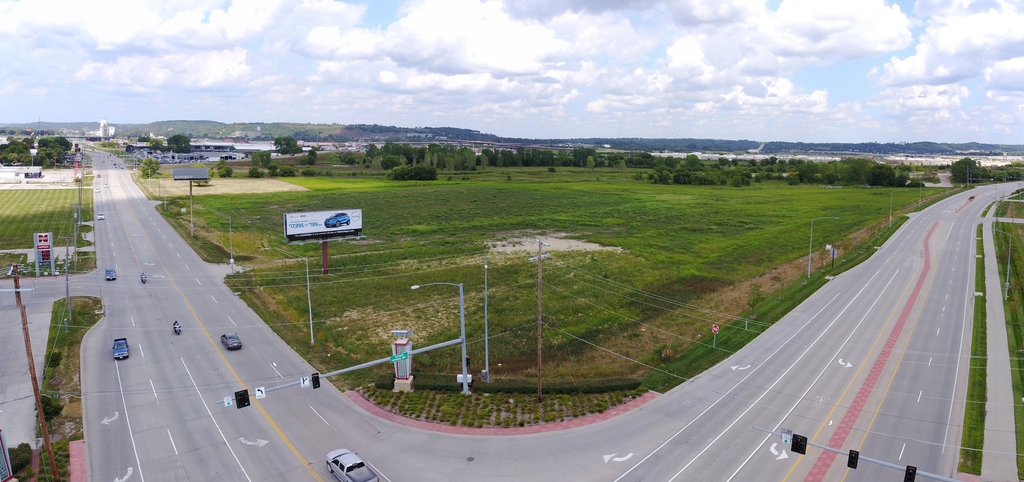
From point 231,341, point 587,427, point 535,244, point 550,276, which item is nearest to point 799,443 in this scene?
point 587,427

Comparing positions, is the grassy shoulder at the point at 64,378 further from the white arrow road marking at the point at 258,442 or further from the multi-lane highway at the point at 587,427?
the white arrow road marking at the point at 258,442

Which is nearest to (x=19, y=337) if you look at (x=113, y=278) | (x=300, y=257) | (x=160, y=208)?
(x=113, y=278)

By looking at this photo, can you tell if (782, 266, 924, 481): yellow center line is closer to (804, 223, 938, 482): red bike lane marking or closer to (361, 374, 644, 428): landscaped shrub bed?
(804, 223, 938, 482): red bike lane marking

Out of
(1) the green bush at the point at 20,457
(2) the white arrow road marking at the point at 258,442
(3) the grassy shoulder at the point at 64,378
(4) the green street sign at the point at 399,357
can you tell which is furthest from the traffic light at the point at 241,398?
(1) the green bush at the point at 20,457

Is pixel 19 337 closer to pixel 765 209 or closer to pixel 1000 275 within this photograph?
pixel 1000 275

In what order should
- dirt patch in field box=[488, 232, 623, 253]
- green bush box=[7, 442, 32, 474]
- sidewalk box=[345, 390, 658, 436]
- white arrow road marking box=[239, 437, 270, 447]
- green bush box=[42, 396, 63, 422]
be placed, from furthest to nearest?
dirt patch in field box=[488, 232, 623, 253] < sidewalk box=[345, 390, 658, 436] < green bush box=[42, 396, 63, 422] < white arrow road marking box=[239, 437, 270, 447] < green bush box=[7, 442, 32, 474]

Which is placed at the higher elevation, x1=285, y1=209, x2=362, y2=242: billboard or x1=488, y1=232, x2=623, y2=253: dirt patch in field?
x1=285, y1=209, x2=362, y2=242: billboard

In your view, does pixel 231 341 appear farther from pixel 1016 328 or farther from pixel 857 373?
pixel 1016 328

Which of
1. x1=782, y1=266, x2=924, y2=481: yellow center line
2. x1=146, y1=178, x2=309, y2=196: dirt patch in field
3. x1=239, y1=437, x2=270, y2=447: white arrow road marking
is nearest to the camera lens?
x1=782, y1=266, x2=924, y2=481: yellow center line

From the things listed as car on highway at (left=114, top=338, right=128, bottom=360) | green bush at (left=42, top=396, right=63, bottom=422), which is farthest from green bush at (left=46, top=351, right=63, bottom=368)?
green bush at (left=42, top=396, right=63, bottom=422)
